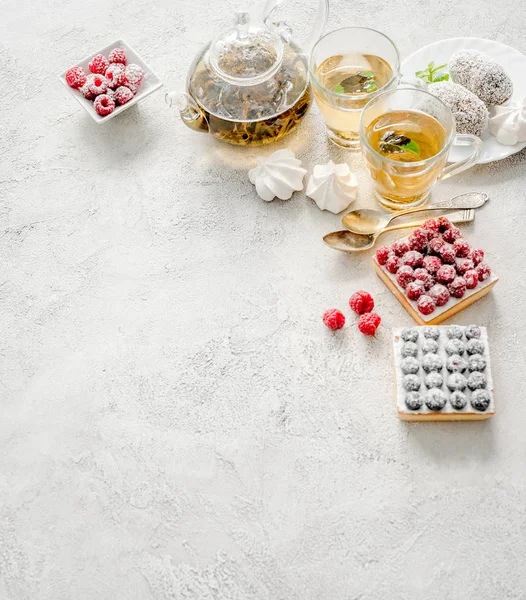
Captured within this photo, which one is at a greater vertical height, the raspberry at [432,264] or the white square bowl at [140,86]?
the white square bowl at [140,86]

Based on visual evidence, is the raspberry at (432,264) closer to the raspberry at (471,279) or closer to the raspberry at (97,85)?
the raspberry at (471,279)

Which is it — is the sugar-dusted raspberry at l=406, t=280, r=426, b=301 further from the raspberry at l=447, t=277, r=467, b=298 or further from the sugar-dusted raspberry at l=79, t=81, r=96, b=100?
the sugar-dusted raspberry at l=79, t=81, r=96, b=100

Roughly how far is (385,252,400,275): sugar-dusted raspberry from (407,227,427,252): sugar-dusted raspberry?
0.14 feet

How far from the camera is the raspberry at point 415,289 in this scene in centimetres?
148

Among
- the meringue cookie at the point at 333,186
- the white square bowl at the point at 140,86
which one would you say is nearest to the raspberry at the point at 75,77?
the white square bowl at the point at 140,86

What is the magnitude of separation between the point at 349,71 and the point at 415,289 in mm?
507

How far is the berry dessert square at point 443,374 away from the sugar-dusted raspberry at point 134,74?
0.81 m

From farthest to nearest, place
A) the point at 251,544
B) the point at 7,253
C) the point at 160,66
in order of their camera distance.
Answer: the point at 160,66 < the point at 7,253 < the point at 251,544

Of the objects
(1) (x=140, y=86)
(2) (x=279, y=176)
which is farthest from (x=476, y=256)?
(1) (x=140, y=86)

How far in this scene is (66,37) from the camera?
1.93m

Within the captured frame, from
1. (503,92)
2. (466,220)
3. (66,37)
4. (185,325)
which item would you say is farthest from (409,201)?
(66,37)

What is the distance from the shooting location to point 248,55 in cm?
158

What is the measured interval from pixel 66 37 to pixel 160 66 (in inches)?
10.3

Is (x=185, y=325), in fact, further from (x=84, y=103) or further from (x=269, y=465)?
(x=84, y=103)
